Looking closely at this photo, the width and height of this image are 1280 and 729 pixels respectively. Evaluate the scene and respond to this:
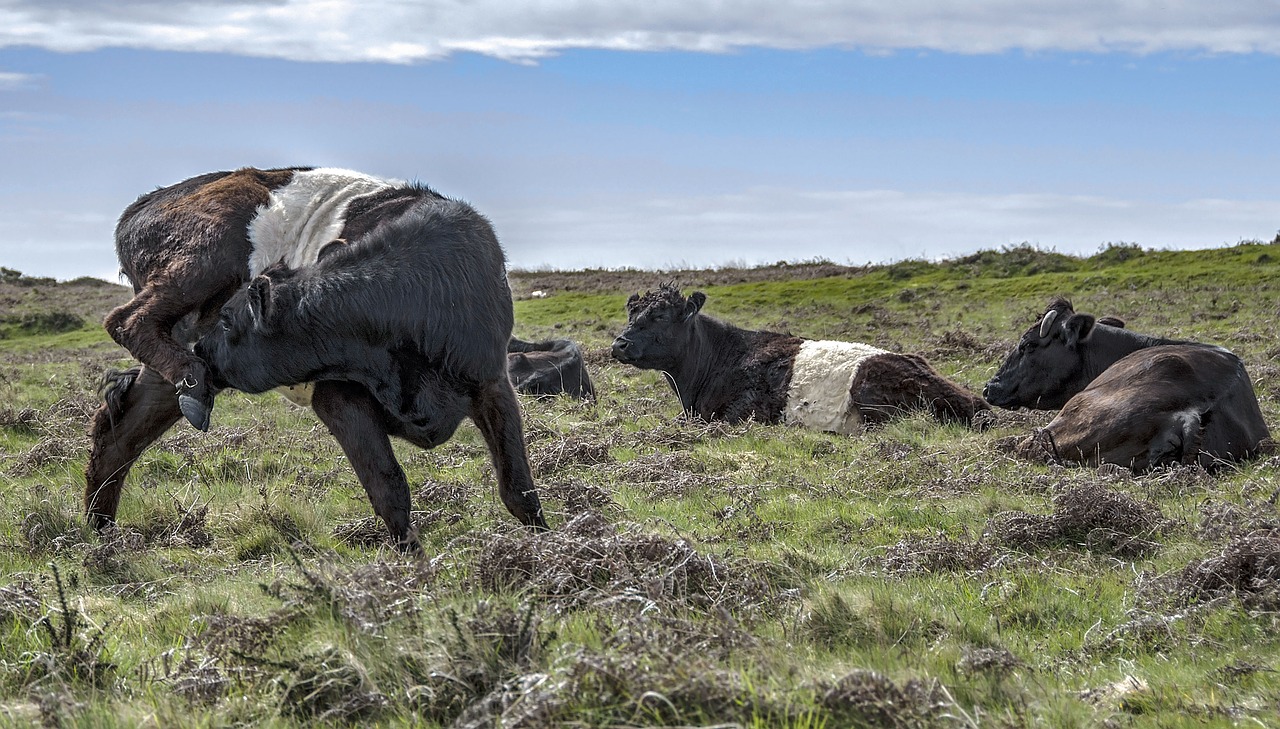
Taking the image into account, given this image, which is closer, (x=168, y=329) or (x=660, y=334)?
(x=168, y=329)

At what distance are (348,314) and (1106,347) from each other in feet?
27.8

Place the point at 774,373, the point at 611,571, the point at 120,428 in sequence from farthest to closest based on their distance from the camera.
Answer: the point at 774,373 < the point at 120,428 < the point at 611,571

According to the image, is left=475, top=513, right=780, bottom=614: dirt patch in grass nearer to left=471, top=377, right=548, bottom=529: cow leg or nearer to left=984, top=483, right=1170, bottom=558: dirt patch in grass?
left=471, top=377, right=548, bottom=529: cow leg

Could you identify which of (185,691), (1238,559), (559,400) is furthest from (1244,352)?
(185,691)

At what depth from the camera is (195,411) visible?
6.57 m

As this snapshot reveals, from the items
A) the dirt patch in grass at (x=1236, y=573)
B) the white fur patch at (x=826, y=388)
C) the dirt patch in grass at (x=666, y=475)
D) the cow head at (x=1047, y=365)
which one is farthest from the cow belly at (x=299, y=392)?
the cow head at (x=1047, y=365)

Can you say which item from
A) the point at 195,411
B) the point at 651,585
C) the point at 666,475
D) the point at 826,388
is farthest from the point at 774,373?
the point at 651,585

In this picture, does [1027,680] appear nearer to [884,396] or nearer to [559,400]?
[884,396]

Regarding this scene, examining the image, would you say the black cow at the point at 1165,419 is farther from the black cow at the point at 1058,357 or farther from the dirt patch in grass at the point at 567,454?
the dirt patch in grass at the point at 567,454

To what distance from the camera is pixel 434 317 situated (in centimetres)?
654

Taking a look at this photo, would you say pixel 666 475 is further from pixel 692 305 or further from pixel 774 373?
pixel 692 305

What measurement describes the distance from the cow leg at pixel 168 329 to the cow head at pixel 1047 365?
334 inches

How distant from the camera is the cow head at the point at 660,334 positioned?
14711 mm

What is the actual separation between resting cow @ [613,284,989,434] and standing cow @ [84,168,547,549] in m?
6.58
